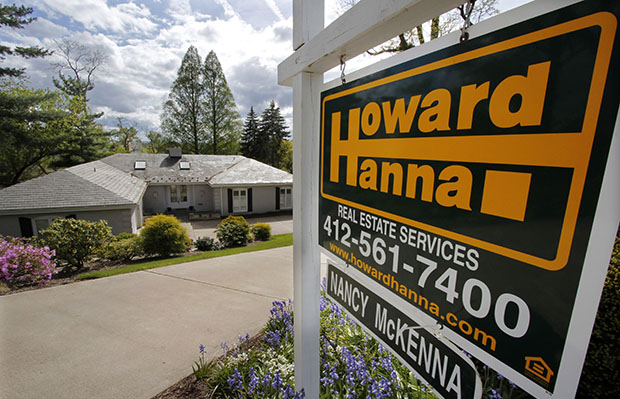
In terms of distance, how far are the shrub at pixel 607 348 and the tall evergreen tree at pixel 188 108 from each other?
3538 cm

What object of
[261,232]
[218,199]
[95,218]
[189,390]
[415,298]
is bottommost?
[261,232]

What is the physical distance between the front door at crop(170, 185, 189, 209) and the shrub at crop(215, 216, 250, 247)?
37.2 feet

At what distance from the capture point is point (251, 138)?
137 feet

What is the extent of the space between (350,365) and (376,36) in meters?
2.60

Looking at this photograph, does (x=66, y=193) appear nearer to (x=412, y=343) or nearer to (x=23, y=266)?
(x=23, y=266)

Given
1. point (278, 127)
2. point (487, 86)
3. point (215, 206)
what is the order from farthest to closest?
point (278, 127) → point (215, 206) → point (487, 86)

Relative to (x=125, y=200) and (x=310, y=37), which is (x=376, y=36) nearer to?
(x=310, y=37)

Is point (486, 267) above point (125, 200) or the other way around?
above

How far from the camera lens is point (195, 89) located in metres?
32.0

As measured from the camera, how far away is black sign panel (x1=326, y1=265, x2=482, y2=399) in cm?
109

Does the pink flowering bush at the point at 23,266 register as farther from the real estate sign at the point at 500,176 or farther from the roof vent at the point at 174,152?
the roof vent at the point at 174,152

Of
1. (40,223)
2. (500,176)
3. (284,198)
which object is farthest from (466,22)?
(284,198)

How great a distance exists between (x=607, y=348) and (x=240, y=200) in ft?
66.9

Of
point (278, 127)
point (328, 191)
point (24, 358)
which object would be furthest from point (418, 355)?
point (278, 127)
